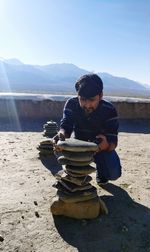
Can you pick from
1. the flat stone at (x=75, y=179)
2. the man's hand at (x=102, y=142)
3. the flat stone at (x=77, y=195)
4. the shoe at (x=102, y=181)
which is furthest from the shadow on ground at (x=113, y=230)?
the man's hand at (x=102, y=142)

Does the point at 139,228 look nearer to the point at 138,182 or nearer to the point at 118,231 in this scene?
the point at 118,231

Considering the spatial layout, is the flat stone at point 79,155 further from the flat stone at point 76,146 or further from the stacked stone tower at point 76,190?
the flat stone at point 76,146

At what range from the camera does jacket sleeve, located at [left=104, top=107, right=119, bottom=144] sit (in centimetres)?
597

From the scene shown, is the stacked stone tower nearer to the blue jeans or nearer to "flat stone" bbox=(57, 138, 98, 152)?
"flat stone" bbox=(57, 138, 98, 152)

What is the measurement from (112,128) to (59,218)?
5.71ft

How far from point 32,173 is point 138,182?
2.41m

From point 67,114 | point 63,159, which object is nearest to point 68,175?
point 63,159

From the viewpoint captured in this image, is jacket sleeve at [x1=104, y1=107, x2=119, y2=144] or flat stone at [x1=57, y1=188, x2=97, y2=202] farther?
jacket sleeve at [x1=104, y1=107, x2=119, y2=144]

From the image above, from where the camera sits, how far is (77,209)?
18.2ft

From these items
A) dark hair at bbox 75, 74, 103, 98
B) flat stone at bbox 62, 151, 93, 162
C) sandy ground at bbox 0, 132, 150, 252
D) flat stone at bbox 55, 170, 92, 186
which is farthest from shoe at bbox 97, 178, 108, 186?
dark hair at bbox 75, 74, 103, 98

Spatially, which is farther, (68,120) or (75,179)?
(68,120)

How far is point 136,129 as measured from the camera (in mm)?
15820

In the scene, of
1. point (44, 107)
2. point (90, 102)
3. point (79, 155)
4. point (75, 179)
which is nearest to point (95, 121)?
point (90, 102)

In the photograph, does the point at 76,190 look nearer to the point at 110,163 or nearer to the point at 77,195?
the point at 77,195
